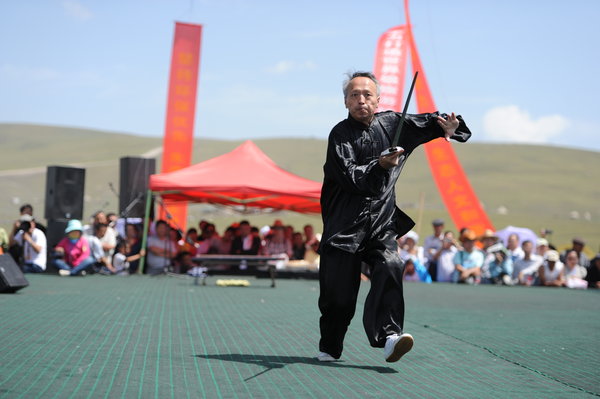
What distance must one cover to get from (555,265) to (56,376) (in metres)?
13.3

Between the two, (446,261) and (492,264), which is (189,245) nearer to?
(446,261)

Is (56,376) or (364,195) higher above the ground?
(364,195)

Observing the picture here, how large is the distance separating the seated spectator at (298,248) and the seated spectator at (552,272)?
4641 mm

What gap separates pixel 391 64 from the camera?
66.9 feet

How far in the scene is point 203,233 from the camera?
1756 cm

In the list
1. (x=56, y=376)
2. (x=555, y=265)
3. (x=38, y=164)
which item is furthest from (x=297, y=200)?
(x=38, y=164)

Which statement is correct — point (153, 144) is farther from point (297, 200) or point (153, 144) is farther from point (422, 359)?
point (422, 359)

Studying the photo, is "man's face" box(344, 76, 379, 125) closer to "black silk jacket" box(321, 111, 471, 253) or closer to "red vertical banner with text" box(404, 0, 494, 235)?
"black silk jacket" box(321, 111, 471, 253)

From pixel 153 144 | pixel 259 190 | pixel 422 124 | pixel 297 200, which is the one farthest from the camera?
pixel 153 144

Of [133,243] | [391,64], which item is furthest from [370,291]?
[391,64]

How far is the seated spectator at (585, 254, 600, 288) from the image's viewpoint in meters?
16.7

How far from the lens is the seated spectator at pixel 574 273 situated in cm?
1638

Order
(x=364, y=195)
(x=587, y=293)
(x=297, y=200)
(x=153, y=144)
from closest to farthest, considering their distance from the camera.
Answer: (x=364, y=195) → (x=587, y=293) → (x=297, y=200) → (x=153, y=144)

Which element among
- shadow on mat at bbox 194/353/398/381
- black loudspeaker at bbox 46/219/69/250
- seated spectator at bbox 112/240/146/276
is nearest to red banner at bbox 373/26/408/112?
seated spectator at bbox 112/240/146/276
